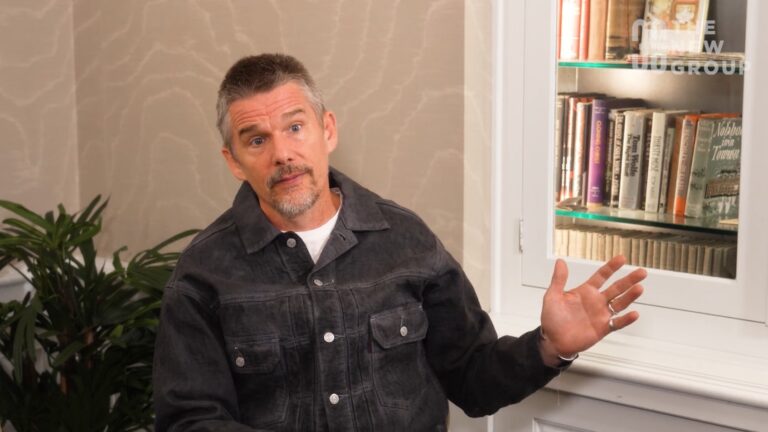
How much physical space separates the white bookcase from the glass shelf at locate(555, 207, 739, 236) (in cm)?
3

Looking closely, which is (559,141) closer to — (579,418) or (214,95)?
(579,418)

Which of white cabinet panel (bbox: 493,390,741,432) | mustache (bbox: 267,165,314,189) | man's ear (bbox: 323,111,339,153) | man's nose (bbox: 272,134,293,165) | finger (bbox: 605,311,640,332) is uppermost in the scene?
man's ear (bbox: 323,111,339,153)

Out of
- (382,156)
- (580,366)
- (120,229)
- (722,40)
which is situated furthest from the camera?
(120,229)

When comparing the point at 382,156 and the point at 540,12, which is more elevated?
the point at 540,12

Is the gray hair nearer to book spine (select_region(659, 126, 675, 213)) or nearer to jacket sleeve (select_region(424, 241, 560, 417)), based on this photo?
jacket sleeve (select_region(424, 241, 560, 417))

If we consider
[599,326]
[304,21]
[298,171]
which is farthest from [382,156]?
[599,326]

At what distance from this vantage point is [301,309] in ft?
5.93

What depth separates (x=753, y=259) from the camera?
1.93 meters

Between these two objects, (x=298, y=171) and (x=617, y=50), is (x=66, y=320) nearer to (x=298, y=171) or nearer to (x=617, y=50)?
(x=298, y=171)

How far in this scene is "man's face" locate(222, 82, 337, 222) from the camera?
1803 millimetres

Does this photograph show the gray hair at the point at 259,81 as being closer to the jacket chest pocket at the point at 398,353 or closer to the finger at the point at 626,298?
the jacket chest pocket at the point at 398,353

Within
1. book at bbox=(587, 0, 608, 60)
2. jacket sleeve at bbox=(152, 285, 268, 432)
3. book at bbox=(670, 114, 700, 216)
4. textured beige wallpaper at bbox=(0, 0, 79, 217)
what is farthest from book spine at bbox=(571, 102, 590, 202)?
textured beige wallpaper at bbox=(0, 0, 79, 217)

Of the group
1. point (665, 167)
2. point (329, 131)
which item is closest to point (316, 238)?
point (329, 131)

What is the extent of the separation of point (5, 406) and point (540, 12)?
59.8 inches
